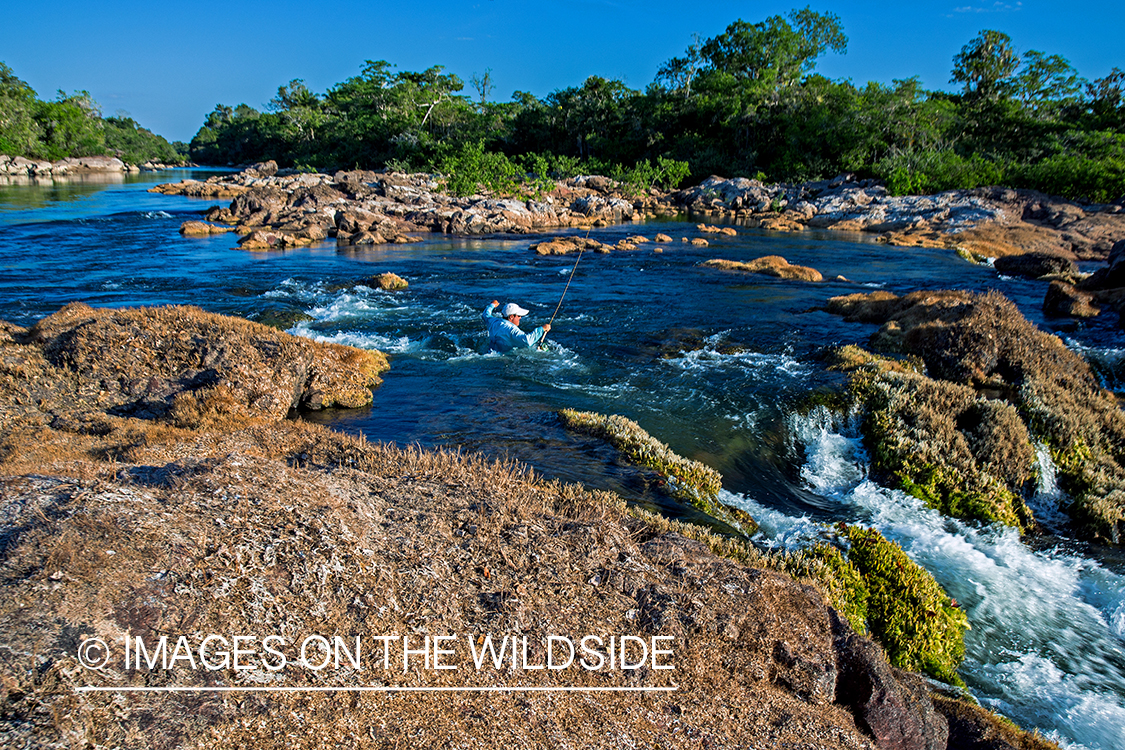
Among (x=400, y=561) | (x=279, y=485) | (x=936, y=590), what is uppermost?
(x=279, y=485)

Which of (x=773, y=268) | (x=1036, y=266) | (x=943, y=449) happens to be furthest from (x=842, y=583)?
(x=1036, y=266)

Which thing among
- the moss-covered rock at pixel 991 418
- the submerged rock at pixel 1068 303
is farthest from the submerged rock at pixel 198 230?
the submerged rock at pixel 1068 303

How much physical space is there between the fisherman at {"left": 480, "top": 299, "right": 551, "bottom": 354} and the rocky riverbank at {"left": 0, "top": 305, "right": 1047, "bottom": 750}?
6.48 m

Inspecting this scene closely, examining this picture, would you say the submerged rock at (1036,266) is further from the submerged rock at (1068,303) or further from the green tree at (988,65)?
the green tree at (988,65)

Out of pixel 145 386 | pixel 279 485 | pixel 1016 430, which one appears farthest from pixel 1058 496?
pixel 145 386

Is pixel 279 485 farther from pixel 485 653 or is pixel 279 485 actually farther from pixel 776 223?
pixel 776 223

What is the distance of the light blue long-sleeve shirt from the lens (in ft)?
39.4

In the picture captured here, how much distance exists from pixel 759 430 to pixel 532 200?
35.2 metres

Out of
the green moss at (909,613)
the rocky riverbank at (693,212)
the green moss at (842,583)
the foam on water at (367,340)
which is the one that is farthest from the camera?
the rocky riverbank at (693,212)

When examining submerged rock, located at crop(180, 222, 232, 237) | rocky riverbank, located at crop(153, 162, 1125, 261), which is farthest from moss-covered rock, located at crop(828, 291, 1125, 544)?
Result: submerged rock, located at crop(180, 222, 232, 237)

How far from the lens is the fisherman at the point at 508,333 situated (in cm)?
1199

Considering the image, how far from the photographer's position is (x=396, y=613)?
3652 millimetres

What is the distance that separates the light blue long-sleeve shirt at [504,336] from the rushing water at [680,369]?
0.32m

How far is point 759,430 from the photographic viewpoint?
936 centimetres
